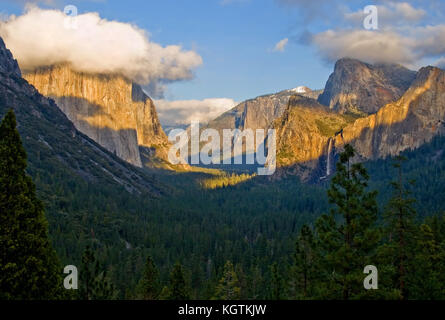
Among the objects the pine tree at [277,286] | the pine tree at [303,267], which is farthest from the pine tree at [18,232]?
the pine tree at [277,286]

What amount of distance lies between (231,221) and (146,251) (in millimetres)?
56036

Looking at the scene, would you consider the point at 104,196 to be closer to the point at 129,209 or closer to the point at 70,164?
the point at 129,209

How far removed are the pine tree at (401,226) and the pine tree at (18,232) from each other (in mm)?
24417

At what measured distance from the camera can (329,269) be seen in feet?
80.4

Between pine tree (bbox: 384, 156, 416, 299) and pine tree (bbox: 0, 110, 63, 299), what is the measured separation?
24.4 metres

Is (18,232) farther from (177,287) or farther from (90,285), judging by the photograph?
(177,287)

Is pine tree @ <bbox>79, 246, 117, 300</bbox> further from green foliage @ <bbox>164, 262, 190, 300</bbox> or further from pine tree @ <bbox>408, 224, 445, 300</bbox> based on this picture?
pine tree @ <bbox>408, 224, 445, 300</bbox>

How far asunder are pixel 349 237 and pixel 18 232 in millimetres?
19380

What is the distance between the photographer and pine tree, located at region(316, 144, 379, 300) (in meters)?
22.9

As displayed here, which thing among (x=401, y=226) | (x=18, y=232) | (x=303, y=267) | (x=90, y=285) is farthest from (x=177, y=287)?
(x=401, y=226)

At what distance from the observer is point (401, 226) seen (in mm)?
29406

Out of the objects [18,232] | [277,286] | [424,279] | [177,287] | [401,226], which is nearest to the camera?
[18,232]

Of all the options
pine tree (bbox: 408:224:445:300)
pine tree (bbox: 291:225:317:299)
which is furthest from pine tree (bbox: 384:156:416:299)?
pine tree (bbox: 291:225:317:299)
